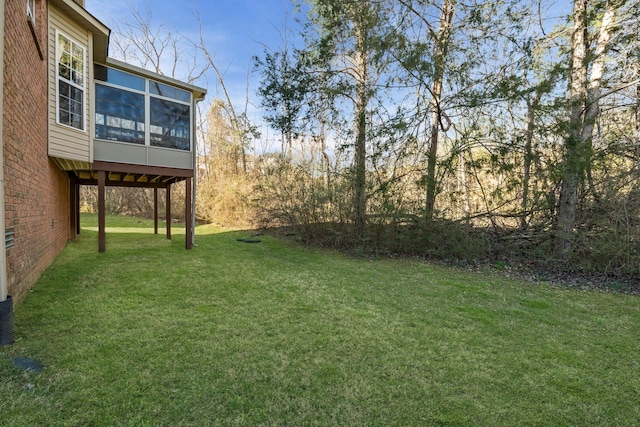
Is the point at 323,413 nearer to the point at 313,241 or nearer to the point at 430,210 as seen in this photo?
the point at 430,210

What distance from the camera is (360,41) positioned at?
699 cm

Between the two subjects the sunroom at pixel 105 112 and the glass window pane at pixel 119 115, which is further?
the glass window pane at pixel 119 115

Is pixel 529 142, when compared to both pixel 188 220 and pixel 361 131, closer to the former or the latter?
pixel 361 131

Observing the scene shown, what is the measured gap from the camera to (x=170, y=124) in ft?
24.3

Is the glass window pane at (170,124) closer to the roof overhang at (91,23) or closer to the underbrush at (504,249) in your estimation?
the roof overhang at (91,23)

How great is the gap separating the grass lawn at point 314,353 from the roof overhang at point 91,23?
4.40 m

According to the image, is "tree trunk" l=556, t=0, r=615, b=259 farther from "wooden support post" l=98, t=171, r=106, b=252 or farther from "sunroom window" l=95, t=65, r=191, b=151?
"wooden support post" l=98, t=171, r=106, b=252

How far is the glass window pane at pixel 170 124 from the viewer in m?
7.19

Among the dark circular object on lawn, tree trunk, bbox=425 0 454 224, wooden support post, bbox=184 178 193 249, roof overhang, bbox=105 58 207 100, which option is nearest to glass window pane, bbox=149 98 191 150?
roof overhang, bbox=105 58 207 100

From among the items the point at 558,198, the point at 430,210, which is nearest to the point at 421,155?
the point at 430,210

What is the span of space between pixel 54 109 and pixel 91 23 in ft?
6.07

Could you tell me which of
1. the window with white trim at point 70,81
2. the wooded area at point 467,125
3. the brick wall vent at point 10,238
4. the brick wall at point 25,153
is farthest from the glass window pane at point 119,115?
the brick wall vent at point 10,238

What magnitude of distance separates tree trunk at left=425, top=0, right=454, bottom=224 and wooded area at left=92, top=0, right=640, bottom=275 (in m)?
0.03

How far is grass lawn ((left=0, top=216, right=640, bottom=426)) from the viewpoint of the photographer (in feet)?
6.28
